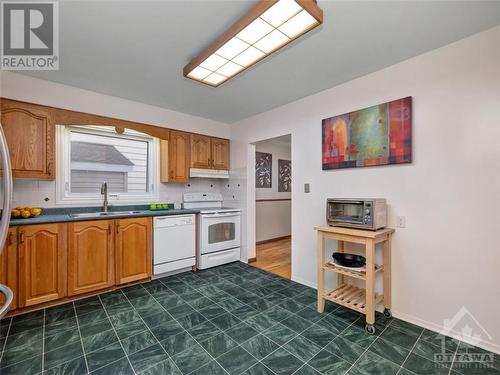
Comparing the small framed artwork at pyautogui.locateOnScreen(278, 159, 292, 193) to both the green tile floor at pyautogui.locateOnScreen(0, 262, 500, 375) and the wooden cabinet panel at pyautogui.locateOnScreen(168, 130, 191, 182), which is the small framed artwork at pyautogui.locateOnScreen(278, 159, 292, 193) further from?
the green tile floor at pyautogui.locateOnScreen(0, 262, 500, 375)

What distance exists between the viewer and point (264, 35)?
1.69m

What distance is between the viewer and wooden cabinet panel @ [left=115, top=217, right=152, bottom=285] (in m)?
2.75

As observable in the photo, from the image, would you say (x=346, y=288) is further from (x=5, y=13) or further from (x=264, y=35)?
(x=5, y=13)

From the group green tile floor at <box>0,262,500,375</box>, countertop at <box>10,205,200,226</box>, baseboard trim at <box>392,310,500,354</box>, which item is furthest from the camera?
→ countertop at <box>10,205,200,226</box>

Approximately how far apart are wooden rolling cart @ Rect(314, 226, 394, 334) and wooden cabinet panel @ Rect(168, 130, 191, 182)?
2305 mm

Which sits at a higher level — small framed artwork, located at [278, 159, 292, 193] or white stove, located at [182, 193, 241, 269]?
small framed artwork, located at [278, 159, 292, 193]

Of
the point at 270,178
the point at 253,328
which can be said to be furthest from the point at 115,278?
the point at 270,178

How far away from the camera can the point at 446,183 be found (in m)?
1.91

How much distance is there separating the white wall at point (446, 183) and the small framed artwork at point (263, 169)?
2.58 meters

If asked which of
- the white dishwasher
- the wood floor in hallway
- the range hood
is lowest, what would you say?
the wood floor in hallway

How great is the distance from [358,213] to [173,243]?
2.38 metres

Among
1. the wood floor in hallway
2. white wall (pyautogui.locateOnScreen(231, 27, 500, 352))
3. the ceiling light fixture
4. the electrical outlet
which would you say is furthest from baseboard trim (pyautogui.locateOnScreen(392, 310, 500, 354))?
the ceiling light fixture

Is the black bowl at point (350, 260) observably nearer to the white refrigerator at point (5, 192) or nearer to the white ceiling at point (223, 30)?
the white ceiling at point (223, 30)

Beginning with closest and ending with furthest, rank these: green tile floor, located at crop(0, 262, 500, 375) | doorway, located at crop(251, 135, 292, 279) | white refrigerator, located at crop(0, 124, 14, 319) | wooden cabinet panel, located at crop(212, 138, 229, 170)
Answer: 1. white refrigerator, located at crop(0, 124, 14, 319)
2. green tile floor, located at crop(0, 262, 500, 375)
3. wooden cabinet panel, located at crop(212, 138, 229, 170)
4. doorway, located at crop(251, 135, 292, 279)
